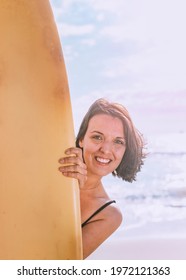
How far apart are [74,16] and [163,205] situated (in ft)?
1.83

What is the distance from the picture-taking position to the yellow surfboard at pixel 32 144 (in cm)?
115

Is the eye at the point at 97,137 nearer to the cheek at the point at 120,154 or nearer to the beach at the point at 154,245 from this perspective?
the cheek at the point at 120,154

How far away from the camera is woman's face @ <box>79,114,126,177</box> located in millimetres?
1409

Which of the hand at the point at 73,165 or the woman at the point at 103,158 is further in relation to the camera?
the woman at the point at 103,158

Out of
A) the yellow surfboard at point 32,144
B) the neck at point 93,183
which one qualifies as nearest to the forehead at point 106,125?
the neck at point 93,183

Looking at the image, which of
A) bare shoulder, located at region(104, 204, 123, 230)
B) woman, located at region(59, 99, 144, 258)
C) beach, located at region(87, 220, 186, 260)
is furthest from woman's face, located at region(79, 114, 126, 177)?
beach, located at region(87, 220, 186, 260)

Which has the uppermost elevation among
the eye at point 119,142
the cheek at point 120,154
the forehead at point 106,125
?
the forehead at point 106,125

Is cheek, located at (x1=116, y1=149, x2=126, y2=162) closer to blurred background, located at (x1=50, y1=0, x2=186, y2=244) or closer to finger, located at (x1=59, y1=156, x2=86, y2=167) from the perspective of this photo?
blurred background, located at (x1=50, y1=0, x2=186, y2=244)

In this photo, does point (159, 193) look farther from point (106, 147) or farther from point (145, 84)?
point (145, 84)

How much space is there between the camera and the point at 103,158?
1427mm

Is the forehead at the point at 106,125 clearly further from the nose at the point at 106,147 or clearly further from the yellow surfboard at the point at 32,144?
the yellow surfboard at the point at 32,144

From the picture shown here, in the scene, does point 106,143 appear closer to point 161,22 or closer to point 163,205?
point 163,205

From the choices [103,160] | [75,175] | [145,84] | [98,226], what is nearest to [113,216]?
[98,226]

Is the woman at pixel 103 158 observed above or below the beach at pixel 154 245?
above
